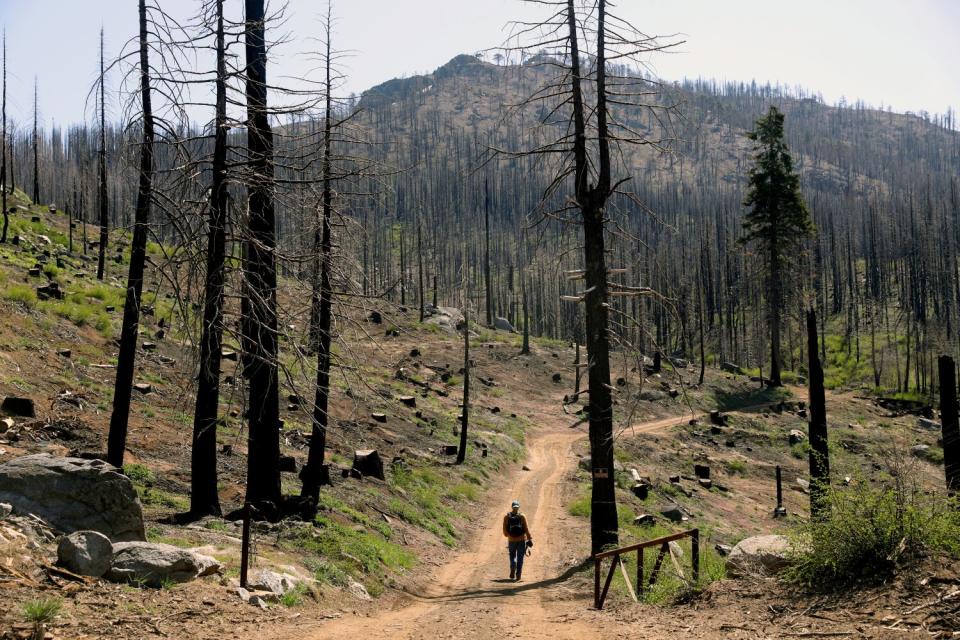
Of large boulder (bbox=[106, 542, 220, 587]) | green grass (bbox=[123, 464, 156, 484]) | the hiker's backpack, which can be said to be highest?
large boulder (bbox=[106, 542, 220, 587])

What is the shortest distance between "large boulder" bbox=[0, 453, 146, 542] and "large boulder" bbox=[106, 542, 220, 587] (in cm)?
86

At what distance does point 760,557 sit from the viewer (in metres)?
10.3

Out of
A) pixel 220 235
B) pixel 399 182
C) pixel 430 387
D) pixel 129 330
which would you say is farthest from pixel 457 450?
pixel 399 182

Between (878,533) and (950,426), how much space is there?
763 centimetres

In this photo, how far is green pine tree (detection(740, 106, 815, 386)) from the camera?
47.9 metres

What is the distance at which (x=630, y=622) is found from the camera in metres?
9.02

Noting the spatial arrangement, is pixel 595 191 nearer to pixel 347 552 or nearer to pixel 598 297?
pixel 598 297

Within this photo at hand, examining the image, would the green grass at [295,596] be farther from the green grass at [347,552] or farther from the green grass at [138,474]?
the green grass at [138,474]

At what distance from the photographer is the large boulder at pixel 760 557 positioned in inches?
395

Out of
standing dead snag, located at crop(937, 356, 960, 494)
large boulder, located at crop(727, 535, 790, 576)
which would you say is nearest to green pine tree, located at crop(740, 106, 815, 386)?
standing dead snag, located at crop(937, 356, 960, 494)

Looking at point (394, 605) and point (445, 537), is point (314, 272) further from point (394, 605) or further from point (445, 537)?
point (445, 537)

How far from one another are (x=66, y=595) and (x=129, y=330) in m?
8.74

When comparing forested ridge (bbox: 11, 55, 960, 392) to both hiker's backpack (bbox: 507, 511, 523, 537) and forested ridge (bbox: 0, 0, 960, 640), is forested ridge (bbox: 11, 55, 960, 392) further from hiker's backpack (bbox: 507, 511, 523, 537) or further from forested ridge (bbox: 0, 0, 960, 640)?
hiker's backpack (bbox: 507, 511, 523, 537)

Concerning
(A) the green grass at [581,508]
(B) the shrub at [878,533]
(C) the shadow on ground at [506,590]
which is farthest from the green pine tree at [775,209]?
(B) the shrub at [878,533]
